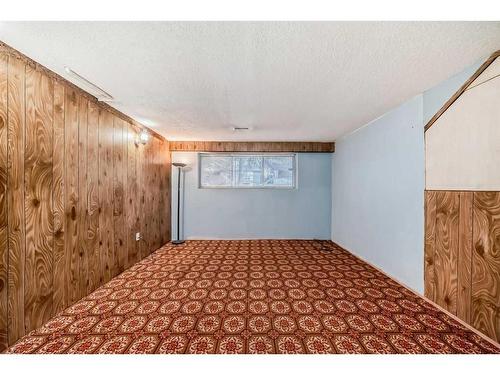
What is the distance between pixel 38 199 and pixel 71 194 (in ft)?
1.15

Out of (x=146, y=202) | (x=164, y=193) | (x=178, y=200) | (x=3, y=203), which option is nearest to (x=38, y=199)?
(x=3, y=203)

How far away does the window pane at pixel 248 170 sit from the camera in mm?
4898

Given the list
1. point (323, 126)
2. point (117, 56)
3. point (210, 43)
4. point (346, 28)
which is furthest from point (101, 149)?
point (323, 126)

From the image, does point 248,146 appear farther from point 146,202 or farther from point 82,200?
point 82,200

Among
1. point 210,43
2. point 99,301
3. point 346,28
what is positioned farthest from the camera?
point 99,301

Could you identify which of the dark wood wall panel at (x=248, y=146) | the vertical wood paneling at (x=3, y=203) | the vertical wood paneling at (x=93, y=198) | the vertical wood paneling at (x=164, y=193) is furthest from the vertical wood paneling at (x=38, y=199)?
the dark wood wall panel at (x=248, y=146)

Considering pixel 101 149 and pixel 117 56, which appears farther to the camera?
pixel 101 149

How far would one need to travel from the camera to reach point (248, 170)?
4902 mm

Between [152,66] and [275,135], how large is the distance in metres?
2.68

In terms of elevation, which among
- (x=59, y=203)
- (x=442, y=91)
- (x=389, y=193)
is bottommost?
(x=59, y=203)

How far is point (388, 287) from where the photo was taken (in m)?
2.41

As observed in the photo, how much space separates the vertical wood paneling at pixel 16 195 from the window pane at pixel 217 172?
3.42m

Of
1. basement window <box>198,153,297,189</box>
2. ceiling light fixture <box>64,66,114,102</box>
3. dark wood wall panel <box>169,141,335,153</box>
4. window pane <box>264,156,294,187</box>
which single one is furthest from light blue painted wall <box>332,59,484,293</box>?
ceiling light fixture <box>64,66,114,102</box>

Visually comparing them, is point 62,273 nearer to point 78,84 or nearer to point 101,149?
point 101,149
